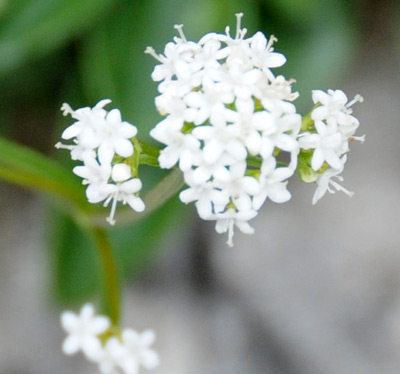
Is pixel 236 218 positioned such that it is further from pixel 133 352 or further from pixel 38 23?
pixel 38 23

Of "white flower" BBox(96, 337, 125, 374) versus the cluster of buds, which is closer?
the cluster of buds

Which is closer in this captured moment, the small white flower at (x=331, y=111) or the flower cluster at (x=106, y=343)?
the small white flower at (x=331, y=111)

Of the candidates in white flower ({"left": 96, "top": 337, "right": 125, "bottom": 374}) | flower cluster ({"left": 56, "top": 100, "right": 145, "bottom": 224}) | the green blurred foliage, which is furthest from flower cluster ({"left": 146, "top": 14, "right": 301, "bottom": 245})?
the green blurred foliage

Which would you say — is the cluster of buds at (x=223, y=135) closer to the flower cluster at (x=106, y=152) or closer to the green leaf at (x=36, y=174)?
the flower cluster at (x=106, y=152)

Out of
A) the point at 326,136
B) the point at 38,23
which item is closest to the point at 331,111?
the point at 326,136

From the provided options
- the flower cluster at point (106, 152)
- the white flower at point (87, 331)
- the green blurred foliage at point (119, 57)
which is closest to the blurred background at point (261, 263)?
the green blurred foliage at point (119, 57)

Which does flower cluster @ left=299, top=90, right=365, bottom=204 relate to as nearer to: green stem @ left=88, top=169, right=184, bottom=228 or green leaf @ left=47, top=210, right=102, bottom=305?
green stem @ left=88, top=169, right=184, bottom=228
